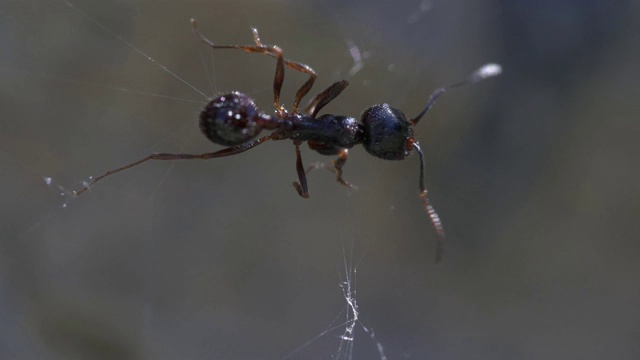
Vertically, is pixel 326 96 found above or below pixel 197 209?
above

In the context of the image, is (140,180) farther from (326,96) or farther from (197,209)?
(326,96)

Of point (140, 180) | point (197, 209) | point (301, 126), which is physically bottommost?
point (197, 209)

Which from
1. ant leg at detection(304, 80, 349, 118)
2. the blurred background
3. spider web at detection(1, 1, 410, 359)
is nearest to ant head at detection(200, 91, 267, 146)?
ant leg at detection(304, 80, 349, 118)

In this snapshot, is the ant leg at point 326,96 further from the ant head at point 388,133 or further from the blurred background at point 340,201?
the blurred background at point 340,201

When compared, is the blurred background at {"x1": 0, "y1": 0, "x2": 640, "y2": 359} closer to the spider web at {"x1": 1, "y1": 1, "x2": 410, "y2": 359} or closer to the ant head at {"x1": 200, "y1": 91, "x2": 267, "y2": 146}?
the spider web at {"x1": 1, "y1": 1, "x2": 410, "y2": 359}

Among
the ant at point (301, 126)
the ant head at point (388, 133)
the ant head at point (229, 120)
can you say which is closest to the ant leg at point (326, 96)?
the ant at point (301, 126)

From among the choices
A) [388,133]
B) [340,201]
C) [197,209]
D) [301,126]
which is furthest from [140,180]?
[388,133]
